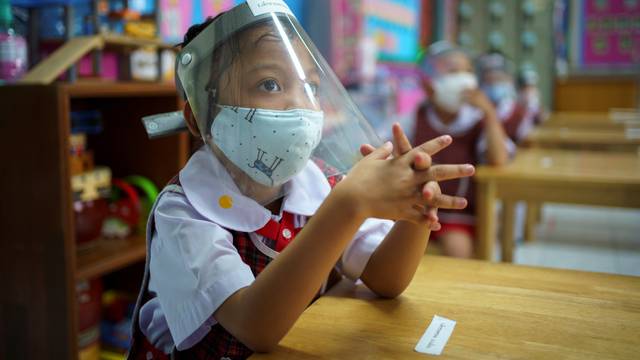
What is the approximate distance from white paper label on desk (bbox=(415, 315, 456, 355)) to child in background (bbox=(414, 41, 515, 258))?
61.9 inches

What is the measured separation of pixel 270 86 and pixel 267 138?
2.7 inches

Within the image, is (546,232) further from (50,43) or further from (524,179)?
(50,43)

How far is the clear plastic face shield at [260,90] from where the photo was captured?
780mm

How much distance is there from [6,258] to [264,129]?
1.05 metres

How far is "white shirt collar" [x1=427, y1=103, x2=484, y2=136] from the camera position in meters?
2.48

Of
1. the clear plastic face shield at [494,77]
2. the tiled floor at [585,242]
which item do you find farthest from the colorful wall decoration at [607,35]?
the clear plastic face shield at [494,77]

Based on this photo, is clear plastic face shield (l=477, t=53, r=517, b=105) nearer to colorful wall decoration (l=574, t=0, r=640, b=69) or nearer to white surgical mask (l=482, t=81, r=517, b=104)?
white surgical mask (l=482, t=81, r=517, b=104)

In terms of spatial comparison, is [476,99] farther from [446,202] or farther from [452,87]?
[446,202]

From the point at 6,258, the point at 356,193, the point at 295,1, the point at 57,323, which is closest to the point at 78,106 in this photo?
the point at 6,258

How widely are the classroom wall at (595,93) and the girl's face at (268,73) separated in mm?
7324

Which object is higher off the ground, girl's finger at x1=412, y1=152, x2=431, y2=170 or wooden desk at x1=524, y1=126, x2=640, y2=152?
girl's finger at x1=412, y1=152, x2=431, y2=170

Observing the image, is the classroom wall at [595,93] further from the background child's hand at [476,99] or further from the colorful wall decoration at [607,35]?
the background child's hand at [476,99]

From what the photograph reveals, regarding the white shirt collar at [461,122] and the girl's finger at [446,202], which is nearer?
the girl's finger at [446,202]

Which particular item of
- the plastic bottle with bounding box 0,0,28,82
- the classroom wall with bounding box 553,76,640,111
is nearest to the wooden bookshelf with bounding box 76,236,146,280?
the plastic bottle with bounding box 0,0,28,82
